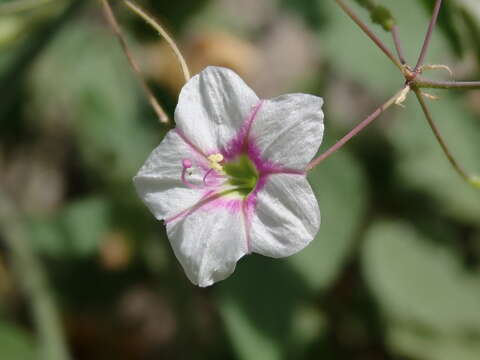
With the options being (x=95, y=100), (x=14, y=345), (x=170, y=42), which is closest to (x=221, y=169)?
(x=170, y=42)

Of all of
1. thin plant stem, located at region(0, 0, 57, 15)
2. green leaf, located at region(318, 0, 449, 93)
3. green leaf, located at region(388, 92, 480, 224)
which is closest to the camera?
thin plant stem, located at region(0, 0, 57, 15)

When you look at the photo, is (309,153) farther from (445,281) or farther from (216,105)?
(445,281)

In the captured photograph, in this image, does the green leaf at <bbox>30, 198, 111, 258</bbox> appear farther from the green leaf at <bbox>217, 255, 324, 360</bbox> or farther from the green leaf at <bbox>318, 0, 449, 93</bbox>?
the green leaf at <bbox>318, 0, 449, 93</bbox>

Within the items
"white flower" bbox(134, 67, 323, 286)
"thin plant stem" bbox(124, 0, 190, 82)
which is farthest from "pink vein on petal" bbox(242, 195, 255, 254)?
"thin plant stem" bbox(124, 0, 190, 82)

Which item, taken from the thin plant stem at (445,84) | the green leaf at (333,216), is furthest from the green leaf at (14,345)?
the thin plant stem at (445,84)

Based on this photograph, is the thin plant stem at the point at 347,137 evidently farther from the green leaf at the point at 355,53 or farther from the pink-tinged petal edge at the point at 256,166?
the green leaf at the point at 355,53

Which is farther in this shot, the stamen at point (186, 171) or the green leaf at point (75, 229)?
the green leaf at point (75, 229)

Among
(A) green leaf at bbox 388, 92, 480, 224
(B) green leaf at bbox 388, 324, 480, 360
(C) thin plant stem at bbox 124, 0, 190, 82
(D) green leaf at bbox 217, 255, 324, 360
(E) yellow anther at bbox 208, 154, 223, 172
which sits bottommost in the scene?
(B) green leaf at bbox 388, 324, 480, 360

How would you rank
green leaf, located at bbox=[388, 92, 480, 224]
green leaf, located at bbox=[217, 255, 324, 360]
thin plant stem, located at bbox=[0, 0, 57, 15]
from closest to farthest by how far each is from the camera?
1. thin plant stem, located at bbox=[0, 0, 57, 15]
2. green leaf, located at bbox=[217, 255, 324, 360]
3. green leaf, located at bbox=[388, 92, 480, 224]

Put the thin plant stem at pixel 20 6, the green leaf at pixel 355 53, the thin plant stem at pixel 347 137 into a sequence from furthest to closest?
the green leaf at pixel 355 53, the thin plant stem at pixel 20 6, the thin plant stem at pixel 347 137
